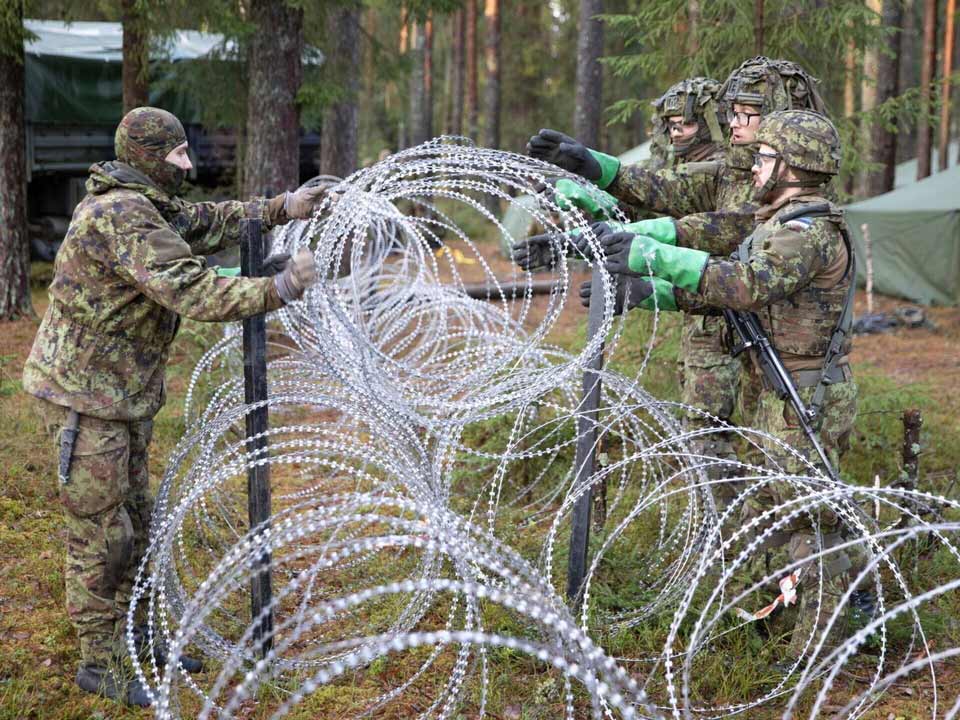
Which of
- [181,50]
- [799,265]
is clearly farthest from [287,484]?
[181,50]

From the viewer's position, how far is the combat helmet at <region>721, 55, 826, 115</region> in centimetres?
466

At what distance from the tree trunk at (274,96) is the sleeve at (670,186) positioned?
4.62m

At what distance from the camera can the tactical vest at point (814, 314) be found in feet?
12.8

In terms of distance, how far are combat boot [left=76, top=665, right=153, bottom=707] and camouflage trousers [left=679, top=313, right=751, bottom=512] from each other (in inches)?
114

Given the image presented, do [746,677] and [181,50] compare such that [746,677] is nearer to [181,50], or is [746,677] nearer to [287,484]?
[287,484]

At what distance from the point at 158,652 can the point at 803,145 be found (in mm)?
3317

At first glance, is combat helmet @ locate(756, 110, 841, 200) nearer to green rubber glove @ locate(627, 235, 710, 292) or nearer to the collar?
the collar

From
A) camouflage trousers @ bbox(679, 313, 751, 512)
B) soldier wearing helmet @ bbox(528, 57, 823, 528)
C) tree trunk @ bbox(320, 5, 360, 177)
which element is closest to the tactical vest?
soldier wearing helmet @ bbox(528, 57, 823, 528)

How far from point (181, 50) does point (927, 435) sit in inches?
446

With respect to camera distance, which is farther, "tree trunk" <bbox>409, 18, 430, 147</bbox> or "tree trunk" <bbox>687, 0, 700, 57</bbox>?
"tree trunk" <bbox>409, 18, 430, 147</bbox>

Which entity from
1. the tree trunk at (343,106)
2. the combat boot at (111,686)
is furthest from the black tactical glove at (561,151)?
the tree trunk at (343,106)

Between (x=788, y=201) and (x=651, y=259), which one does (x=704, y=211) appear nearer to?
(x=788, y=201)

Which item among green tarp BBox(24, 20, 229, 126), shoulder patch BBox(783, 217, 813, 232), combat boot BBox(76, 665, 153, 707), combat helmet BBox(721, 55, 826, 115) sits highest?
green tarp BBox(24, 20, 229, 126)

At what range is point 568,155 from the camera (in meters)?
4.57
